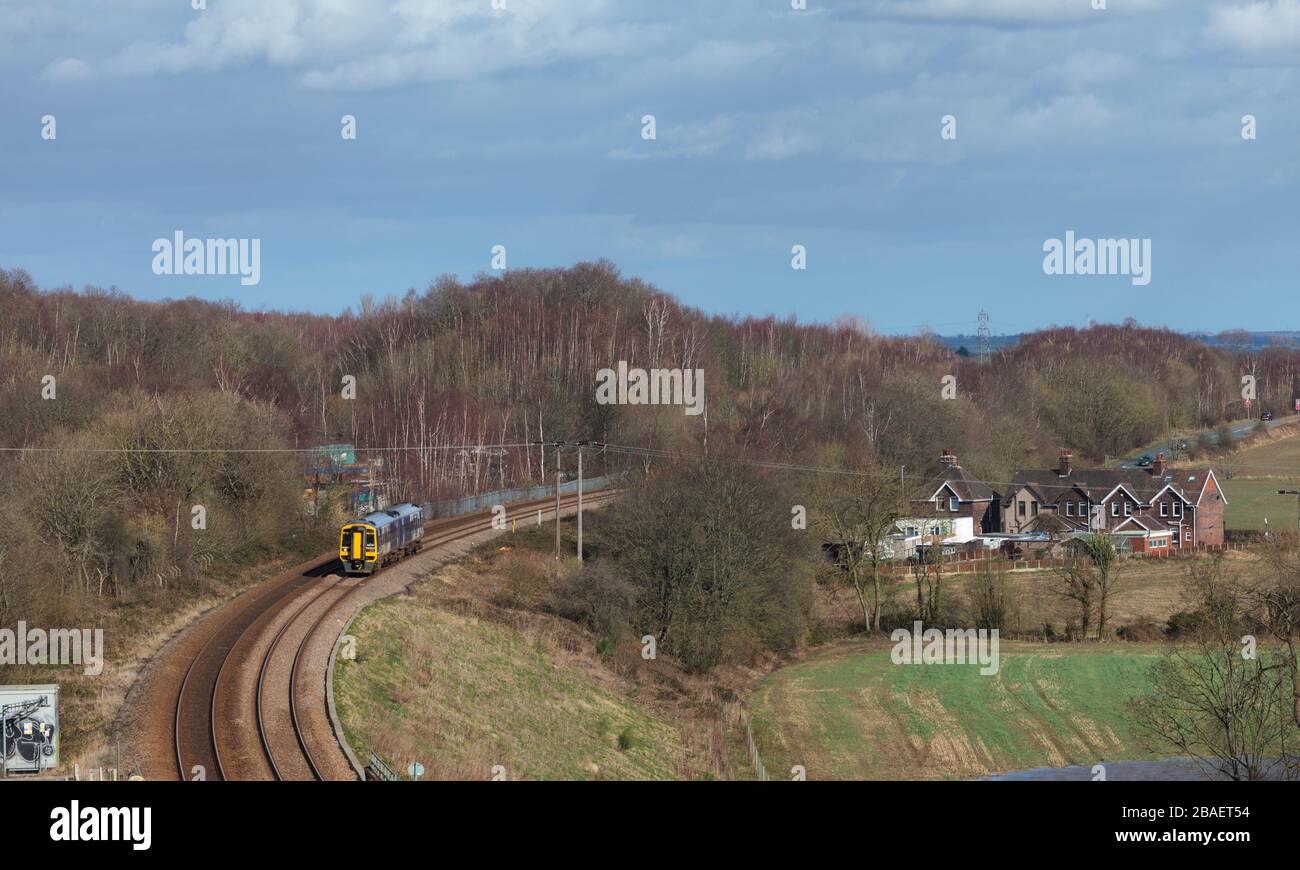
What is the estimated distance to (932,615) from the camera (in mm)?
62531

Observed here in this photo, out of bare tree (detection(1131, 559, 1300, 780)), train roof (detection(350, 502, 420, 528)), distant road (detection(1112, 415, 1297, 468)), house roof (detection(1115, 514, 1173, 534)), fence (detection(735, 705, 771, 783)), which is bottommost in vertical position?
fence (detection(735, 705, 771, 783))

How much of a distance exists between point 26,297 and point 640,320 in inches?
1883

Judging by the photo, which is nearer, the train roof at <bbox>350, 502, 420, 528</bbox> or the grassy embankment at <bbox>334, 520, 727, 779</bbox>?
the grassy embankment at <bbox>334, 520, 727, 779</bbox>

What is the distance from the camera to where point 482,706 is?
37.2 meters

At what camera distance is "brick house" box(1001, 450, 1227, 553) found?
279ft

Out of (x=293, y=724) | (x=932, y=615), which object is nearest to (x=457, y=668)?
(x=293, y=724)

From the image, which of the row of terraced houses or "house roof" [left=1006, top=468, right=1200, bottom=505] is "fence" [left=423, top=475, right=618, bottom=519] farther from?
"house roof" [left=1006, top=468, right=1200, bottom=505]

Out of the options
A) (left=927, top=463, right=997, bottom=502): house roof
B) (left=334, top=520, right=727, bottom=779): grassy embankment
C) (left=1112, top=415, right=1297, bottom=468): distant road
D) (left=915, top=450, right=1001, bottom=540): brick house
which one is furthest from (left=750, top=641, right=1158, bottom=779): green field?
(left=1112, top=415, right=1297, bottom=468): distant road

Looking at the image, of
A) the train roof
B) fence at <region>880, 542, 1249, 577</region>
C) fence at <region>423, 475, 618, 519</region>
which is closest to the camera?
the train roof

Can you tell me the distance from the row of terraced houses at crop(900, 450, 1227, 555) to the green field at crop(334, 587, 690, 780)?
146ft

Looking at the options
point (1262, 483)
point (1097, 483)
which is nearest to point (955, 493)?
point (1097, 483)

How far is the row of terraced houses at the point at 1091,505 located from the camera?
278ft

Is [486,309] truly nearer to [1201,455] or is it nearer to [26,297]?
[26,297]

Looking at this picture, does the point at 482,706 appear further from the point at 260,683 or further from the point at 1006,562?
the point at 1006,562
